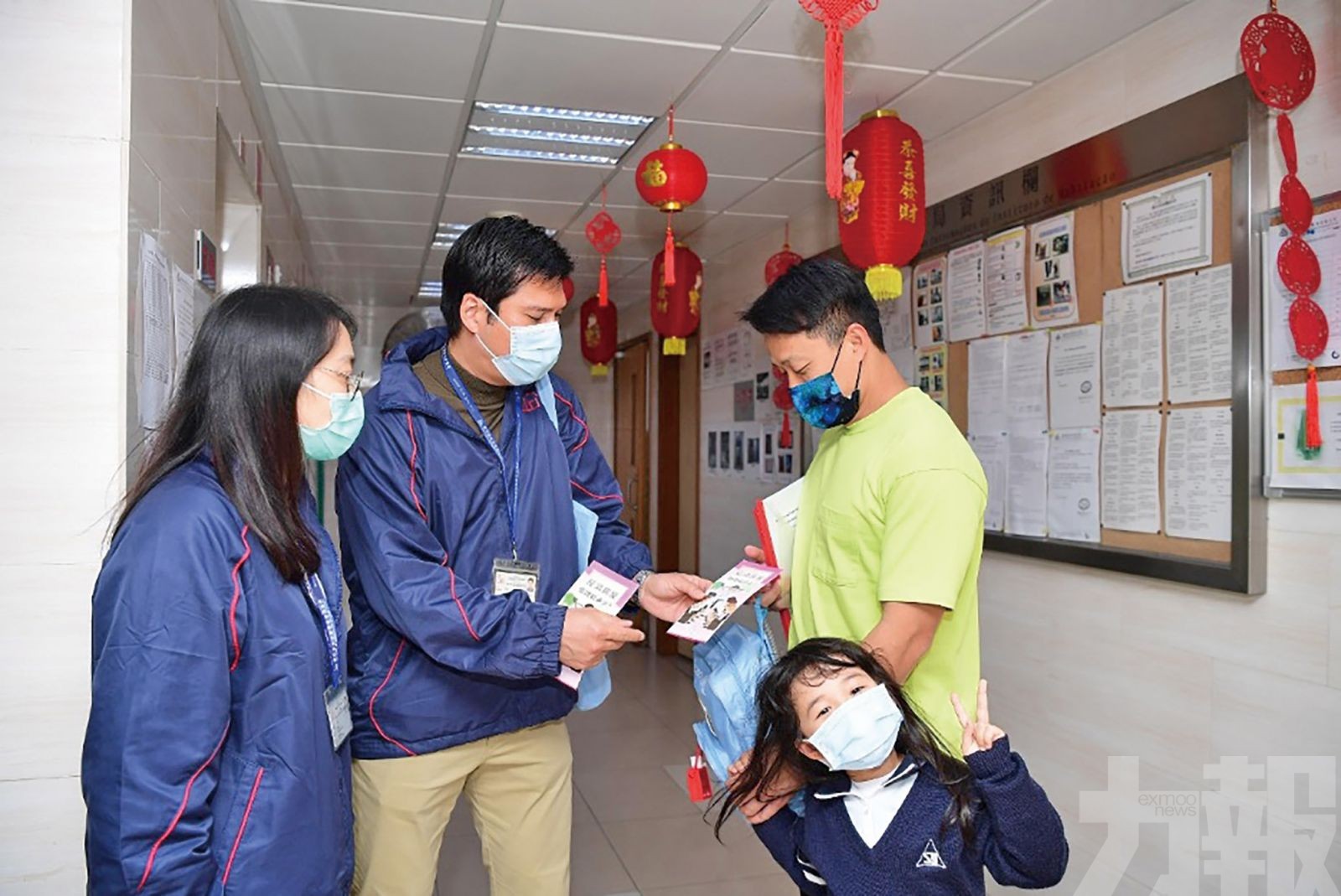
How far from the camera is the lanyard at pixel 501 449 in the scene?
5.64 ft

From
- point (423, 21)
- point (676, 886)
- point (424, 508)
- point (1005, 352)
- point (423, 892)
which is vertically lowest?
point (676, 886)

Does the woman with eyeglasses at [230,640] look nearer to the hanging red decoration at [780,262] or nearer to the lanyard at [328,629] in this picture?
the lanyard at [328,629]

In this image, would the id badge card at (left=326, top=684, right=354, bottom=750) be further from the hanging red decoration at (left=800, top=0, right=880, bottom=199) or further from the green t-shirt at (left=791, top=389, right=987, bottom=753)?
the hanging red decoration at (left=800, top=0, right=880, bottom=199)

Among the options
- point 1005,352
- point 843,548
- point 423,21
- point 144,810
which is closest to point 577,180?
point 423,21

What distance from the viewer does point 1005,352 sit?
3129 mm

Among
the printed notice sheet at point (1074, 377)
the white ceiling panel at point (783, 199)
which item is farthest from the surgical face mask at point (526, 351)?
the white ceiling panel at point (783, 199)

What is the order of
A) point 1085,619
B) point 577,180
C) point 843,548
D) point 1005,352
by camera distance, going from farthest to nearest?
point 577,180, point 1005,352, point 1085,619, point 843,548

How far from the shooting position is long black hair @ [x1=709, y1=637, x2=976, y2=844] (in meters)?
1.38

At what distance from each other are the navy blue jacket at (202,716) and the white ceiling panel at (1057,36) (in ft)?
7.79

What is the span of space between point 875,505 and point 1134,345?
1.46m

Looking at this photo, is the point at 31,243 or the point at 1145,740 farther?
the point at 1145,740

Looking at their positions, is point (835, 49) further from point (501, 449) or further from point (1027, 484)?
point (1027, 484)

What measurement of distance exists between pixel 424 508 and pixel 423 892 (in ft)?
2.21

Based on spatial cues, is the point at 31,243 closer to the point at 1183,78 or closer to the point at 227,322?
the point at 227,322
